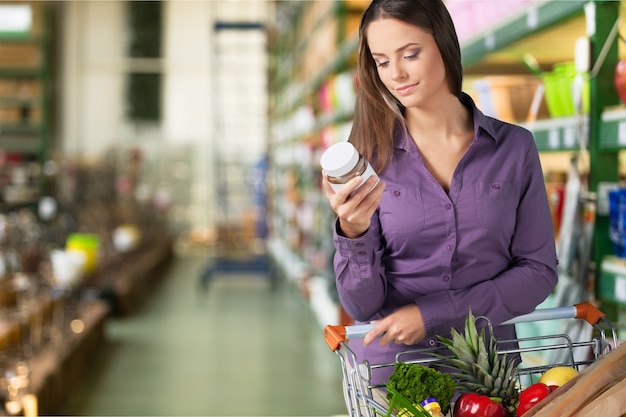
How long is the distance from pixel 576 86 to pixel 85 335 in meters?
4.73

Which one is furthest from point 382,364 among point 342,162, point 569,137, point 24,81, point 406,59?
point 24,81

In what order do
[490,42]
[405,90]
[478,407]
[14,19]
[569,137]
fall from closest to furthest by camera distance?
[478,407] < [405,90] < [569,137] < [490,42] < [14,19]

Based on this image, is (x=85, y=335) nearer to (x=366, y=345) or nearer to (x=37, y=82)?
(x=366, y=345)

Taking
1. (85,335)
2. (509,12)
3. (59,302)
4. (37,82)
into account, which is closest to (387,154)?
(509,12)

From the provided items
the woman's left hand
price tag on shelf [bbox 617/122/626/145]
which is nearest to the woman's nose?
the woman's left hand

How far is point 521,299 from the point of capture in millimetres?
1620

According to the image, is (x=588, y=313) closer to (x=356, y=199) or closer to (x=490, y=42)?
(x=356, y=199)

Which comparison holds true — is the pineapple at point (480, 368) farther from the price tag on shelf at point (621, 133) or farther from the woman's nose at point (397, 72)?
the price tag on shelf at point (621, 133)

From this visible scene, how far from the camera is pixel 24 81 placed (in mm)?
15641

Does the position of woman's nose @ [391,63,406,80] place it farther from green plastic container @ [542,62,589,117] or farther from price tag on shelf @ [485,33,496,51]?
price tag on shelf @ [485,33,496,51]

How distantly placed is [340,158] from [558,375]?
0.55 metres

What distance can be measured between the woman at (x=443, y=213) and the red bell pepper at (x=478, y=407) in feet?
0.59

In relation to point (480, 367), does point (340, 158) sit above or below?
above

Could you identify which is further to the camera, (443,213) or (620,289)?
(620,289)
